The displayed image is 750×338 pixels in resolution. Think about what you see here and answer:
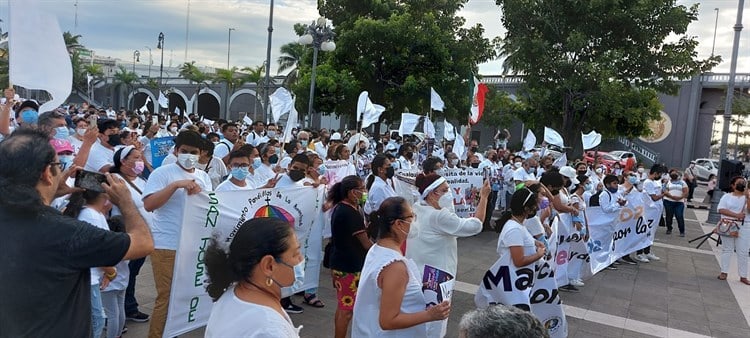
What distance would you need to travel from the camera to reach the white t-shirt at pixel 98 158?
5750mm

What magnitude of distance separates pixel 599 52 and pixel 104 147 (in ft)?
64.9

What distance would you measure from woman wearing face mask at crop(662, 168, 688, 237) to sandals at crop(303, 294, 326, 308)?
9512mm

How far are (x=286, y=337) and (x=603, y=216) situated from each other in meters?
7.87

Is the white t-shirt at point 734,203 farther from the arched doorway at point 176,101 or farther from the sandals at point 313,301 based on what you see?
the arched doorway at point 176,101

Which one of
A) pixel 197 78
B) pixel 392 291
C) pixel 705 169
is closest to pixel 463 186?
pixel 392 291

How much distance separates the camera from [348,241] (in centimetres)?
462

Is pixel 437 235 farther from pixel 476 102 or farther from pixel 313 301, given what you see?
pixel 476 102

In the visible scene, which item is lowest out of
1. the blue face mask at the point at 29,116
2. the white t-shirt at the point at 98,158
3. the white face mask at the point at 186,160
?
the white t-shirt at the point at 98,158

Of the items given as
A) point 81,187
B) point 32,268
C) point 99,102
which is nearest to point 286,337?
point 32,268

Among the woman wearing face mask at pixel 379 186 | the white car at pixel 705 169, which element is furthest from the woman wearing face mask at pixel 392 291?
the white car at pixel 705 169

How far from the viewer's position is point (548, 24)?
21.3 m

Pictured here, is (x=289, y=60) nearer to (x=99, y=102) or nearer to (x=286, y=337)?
(x=99, y=102)

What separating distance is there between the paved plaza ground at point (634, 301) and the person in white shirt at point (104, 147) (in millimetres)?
1461

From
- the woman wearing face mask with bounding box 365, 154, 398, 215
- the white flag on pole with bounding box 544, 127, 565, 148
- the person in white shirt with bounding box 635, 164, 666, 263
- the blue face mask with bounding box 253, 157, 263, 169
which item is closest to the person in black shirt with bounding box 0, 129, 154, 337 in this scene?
the blue face mask with bounding box 253, 157, 263, 169
